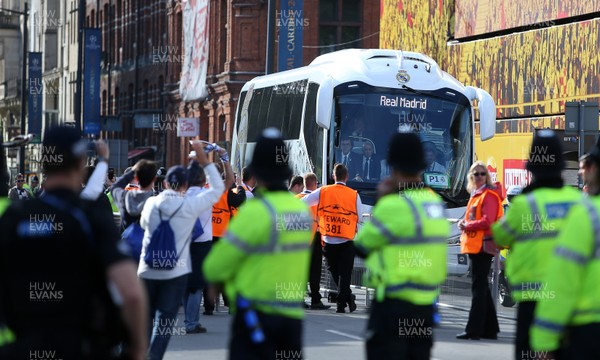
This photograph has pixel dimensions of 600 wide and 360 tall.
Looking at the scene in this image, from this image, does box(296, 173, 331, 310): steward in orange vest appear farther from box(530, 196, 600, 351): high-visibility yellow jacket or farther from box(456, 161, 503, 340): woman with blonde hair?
box(530, 196, 600, 351): high-visibility yellow jacket

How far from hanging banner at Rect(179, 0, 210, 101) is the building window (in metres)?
4.49

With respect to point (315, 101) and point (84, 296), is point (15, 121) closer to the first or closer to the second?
point (315, 101)

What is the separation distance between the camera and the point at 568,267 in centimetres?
650

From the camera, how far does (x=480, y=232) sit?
15.4m

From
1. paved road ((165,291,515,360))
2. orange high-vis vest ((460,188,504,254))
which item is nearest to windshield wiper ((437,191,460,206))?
paved road ((165,291,515,360))

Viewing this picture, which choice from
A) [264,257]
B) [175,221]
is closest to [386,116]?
[175,221]

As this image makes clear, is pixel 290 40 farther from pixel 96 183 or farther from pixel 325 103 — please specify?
pixel 96 183

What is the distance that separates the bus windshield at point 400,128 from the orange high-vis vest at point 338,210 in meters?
5.34

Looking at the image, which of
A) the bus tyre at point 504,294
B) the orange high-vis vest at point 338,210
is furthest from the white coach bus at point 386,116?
the orange high-vis vest at point 338,210

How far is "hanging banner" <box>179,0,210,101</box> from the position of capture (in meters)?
56.7

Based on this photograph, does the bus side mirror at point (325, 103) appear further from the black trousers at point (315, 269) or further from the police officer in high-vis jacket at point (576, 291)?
the police officer in high-vis jacket at point (576, 291)

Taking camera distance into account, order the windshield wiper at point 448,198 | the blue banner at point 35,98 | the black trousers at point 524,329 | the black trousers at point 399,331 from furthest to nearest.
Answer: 1. the blue banner at point 35,98
2. the windshield wiper at point 448,198
3. the black trousers at point 524,329
4. the black trousers at point 399,331

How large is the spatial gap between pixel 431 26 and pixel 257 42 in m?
17.2

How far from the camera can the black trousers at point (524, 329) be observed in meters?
9.08
